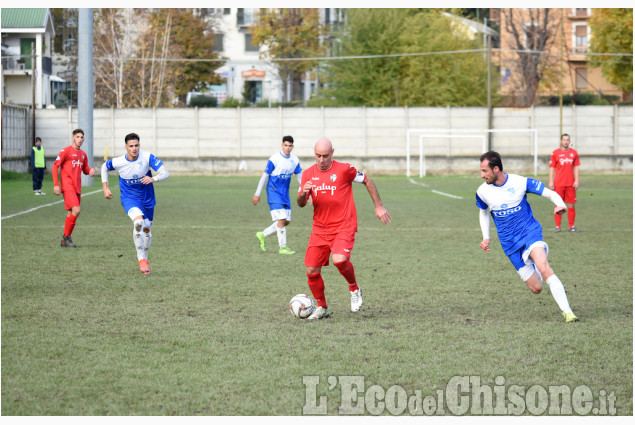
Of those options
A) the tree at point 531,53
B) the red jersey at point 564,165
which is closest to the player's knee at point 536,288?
the red jersey at point 564,165

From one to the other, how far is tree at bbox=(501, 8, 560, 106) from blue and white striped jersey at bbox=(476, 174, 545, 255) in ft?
160

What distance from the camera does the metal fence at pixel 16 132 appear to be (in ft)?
115

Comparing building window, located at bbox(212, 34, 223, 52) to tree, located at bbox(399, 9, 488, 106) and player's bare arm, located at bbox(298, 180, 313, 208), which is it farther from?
player's bare arm, located at bbox(298, 180, 313, 208)

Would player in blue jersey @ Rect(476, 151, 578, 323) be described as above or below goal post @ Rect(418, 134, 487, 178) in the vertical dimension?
below

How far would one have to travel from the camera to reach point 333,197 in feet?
28.3

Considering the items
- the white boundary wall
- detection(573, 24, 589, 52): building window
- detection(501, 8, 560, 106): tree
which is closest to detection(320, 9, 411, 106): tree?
the white boundary wall

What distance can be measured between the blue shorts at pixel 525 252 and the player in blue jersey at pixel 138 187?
504 centimetres

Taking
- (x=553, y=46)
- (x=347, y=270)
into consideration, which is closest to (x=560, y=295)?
(x=347, y=270)

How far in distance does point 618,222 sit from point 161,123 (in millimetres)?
25744

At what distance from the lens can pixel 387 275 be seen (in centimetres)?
1152

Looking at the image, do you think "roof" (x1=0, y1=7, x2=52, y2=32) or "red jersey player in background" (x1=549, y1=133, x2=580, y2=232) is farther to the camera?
"roof" (x1=0, y1=7, x2=52, y2=32)

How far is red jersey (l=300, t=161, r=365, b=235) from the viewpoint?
8.61 m

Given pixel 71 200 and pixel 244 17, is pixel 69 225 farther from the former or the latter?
pixel 244 17

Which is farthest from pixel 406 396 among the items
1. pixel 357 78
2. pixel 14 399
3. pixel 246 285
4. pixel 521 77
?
pixel 521 77
